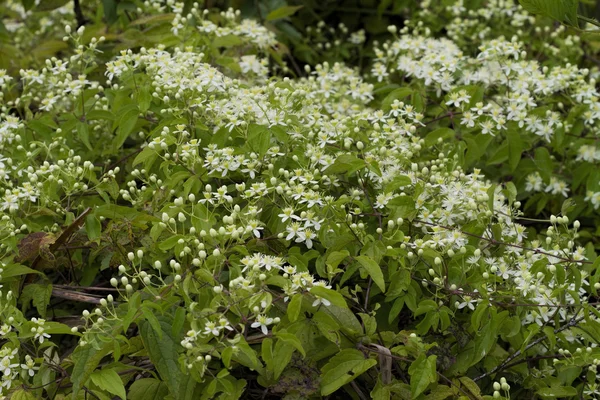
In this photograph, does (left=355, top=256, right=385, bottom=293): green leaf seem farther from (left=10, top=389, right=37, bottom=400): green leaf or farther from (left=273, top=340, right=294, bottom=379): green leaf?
(left=10, top=389, right=37, bottom=400): green leaf

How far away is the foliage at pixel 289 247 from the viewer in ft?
6.91

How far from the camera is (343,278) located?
235 cm

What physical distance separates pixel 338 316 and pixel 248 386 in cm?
39

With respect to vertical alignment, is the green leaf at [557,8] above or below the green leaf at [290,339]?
above

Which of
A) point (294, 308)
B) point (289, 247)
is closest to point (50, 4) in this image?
point (289, 247)

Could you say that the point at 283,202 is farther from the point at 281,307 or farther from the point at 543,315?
the point at 543,315

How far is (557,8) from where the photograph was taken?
2324 mm

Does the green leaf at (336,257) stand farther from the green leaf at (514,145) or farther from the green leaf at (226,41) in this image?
the green leaf at (226,41)

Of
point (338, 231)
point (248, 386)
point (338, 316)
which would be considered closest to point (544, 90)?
point (338, 231)

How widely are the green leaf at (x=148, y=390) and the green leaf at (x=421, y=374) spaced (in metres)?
0.69

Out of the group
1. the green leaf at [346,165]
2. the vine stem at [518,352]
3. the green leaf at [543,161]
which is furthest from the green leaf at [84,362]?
the green leaf at [543,161]

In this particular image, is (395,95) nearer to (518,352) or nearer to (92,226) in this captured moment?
(518,352)

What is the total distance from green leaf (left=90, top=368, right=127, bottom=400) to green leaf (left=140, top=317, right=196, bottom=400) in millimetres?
105

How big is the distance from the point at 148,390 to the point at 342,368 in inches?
21.7
